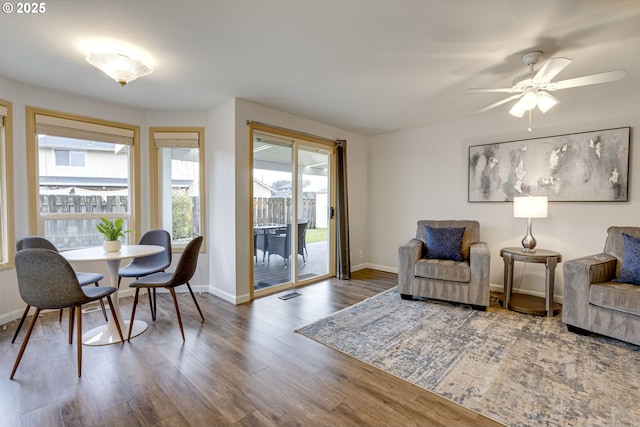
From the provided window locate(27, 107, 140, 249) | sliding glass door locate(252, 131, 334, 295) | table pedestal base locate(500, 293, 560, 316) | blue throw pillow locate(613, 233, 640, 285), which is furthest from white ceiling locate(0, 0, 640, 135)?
table pedestal base locate(500, 293, 560, 316)

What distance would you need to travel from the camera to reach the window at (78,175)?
3.14 meters

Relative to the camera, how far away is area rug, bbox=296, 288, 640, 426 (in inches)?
66.6

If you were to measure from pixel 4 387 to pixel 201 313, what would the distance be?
4.52ft

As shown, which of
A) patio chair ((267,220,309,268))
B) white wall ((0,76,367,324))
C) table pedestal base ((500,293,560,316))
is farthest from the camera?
patio chair ((267,220,309,268))

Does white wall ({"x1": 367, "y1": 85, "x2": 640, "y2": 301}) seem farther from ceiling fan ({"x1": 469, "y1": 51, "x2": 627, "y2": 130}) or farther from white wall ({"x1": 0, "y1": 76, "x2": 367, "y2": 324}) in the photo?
white wall ({"x1": 0, "y1": 76, "x2": 367, "y2": 324})

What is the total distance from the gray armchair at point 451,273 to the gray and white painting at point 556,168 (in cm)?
66

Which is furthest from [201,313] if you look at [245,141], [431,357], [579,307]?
[579,307]

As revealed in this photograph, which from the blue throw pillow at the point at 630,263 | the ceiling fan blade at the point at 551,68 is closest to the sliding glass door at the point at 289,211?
the ceiling fan blade at the point at 551,68

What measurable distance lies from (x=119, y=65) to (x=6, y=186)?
6.11ft

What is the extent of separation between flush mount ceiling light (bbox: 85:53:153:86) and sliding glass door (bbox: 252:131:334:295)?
1467 millimetres

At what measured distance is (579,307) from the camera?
2600 mm

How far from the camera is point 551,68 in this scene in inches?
82.0

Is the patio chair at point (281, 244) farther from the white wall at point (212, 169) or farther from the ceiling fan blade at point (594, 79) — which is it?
the ceiling fan blade at point (594, 79)

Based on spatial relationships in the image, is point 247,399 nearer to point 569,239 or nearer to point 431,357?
point 431,357
